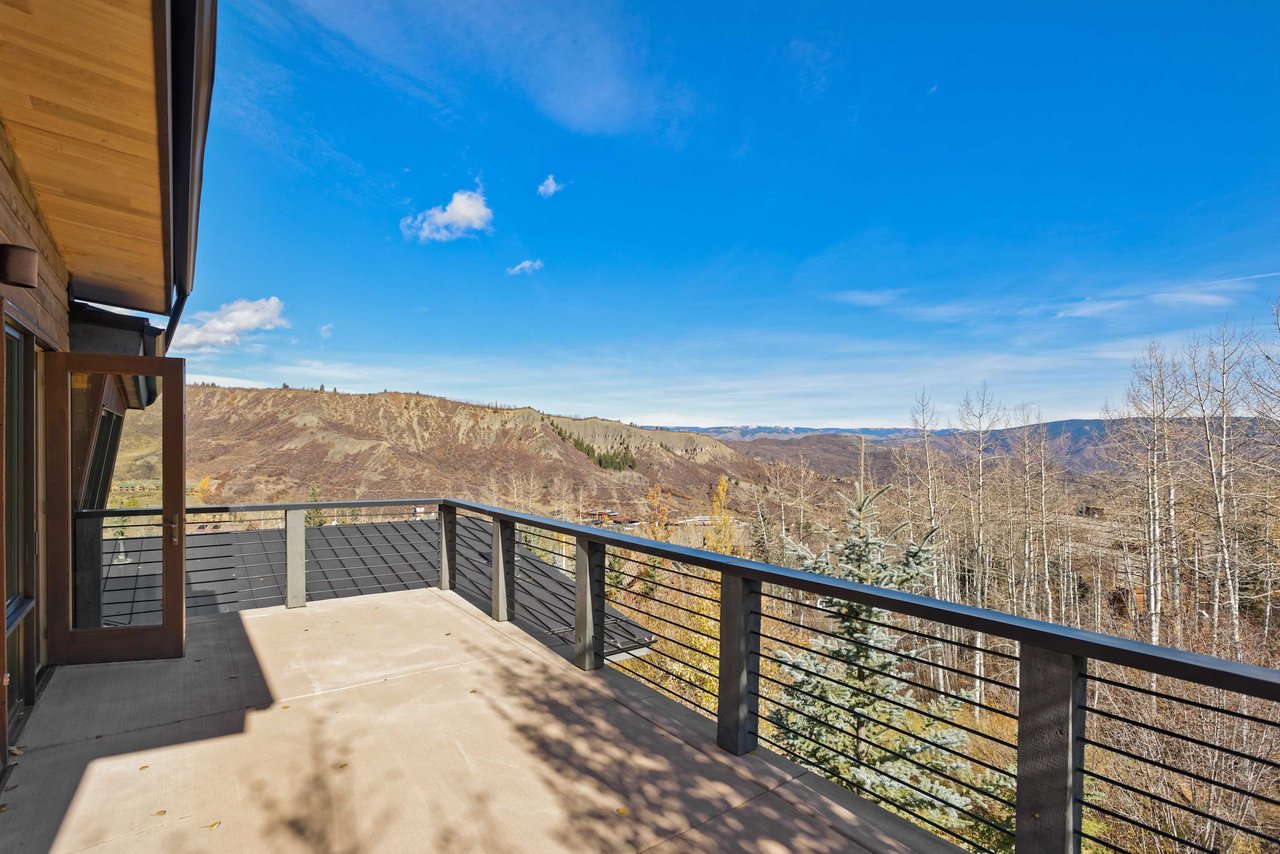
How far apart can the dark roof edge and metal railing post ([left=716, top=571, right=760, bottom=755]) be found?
8.91 feet

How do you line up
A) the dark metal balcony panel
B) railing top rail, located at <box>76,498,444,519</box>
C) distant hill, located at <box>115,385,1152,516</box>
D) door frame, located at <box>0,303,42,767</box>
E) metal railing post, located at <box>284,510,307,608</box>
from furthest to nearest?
1. distant hill, located at <box>115,385,1152,516</box>
2. metal railing post, located at <box>284,510,307,608</box>
3. the dark metal balcony panel
4. railing top rail, located at <box>76,498,444,519</box>
5. door frame, located at <box>0,303,42,767</box>

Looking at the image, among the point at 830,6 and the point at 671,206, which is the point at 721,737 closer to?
the point at 830,6

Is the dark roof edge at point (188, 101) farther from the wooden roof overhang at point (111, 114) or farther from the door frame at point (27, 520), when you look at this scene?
the door frame at point (27, 520)

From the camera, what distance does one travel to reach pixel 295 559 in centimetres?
500

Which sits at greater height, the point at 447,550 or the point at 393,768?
the point at 447,550

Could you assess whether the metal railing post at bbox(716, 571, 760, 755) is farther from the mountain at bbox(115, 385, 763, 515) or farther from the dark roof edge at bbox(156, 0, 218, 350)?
the mountain at bbox(115, 385, 763, 515)

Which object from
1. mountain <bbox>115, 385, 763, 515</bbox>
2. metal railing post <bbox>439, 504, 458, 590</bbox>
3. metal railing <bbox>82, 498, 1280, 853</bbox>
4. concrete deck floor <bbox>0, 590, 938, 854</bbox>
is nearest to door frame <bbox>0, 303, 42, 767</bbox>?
concrete deck floor <bbox>0, 590, 938, 854</bbox>

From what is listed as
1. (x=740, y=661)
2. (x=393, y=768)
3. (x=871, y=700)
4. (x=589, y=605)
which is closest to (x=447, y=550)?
(x=589, y=605)

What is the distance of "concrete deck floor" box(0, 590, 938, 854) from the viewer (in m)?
1.98

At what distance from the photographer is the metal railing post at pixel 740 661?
8.16 ft

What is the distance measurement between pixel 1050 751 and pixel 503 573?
12.0 ft

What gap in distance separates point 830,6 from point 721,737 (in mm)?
15944

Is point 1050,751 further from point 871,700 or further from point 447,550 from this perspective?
point 871,700

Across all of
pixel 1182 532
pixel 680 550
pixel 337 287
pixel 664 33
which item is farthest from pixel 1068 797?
pixel 337 287
